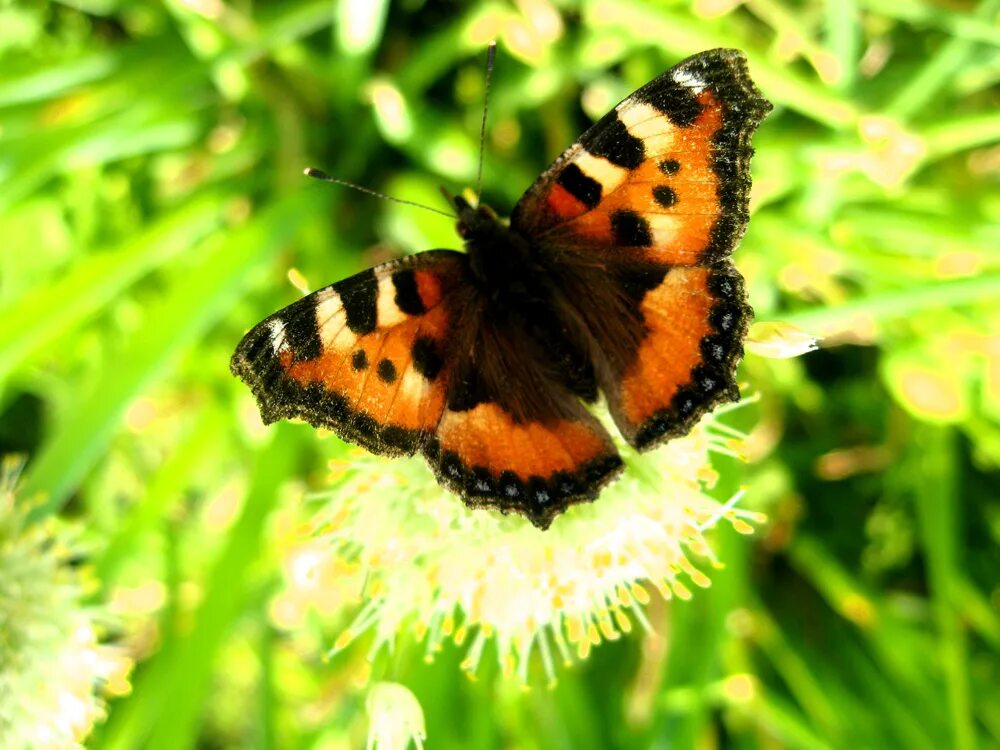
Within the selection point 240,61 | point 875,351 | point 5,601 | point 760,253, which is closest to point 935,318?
point 875,351

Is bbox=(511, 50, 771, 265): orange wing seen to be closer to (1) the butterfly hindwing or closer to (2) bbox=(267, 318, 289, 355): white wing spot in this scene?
(1) the butterfly hindwing

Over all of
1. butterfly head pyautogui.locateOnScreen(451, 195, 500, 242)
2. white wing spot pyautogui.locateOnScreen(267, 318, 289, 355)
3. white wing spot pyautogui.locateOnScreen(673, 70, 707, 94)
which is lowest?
white wing spot pyautogui.locateOnScreen(267, 318, 289, 355)

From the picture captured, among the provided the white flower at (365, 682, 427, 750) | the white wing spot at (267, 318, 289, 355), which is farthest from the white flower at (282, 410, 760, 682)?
the white wing spot at (267, 318, 289, 355)

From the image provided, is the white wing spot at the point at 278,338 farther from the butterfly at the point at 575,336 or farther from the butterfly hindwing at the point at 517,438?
the butterfly hindwing at the point at 517,438

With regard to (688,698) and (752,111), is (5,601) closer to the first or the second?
(688,698)

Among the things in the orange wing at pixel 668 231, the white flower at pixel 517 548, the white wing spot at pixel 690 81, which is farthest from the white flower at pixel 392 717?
the white wing spot at pixel 690 81

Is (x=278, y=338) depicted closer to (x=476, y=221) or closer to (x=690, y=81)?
(x=476, y=221)

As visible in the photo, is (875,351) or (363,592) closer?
(363,592)
